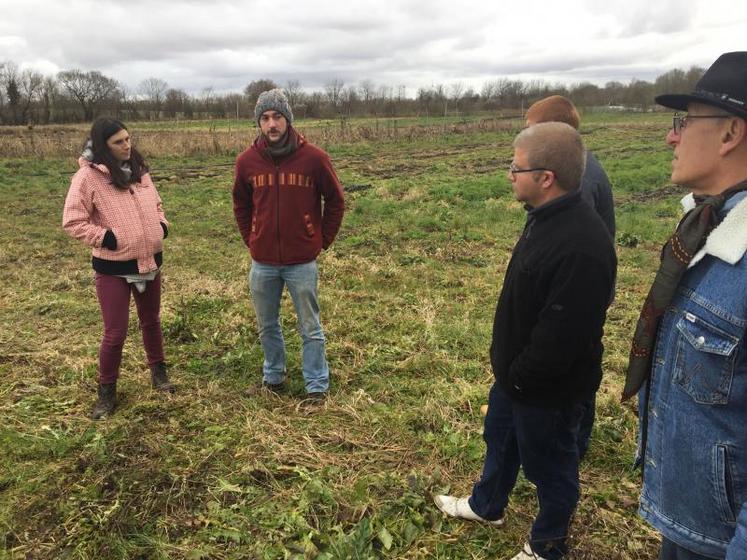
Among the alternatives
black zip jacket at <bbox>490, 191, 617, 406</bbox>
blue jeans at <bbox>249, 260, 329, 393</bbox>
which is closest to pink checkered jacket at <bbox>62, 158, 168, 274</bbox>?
blue jeans at <bbox>249, 260, 329, 393</bbox>

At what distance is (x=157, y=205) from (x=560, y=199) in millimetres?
3086

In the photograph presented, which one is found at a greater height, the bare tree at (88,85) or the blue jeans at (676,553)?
the bare tree at (88,85)

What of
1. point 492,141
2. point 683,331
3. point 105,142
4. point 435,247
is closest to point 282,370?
point 105,142

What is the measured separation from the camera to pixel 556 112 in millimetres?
3062

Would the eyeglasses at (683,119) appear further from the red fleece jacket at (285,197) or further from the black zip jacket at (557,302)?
the red fleece jacket at (285,197)

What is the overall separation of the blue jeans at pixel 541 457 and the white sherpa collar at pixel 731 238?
1030 millimetres

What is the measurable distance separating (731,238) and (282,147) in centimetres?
291

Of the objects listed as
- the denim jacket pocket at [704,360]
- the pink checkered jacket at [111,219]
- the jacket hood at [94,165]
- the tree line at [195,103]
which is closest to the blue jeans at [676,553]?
the denim jacket pocket at [704,360]

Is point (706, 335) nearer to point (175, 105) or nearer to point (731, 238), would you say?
point (731, 238)

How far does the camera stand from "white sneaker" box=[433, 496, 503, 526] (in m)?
2.74

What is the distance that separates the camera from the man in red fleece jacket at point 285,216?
3607mm

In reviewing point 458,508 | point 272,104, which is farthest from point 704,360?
point 272,104

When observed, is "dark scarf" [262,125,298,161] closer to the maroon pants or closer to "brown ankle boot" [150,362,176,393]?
the maroon pants

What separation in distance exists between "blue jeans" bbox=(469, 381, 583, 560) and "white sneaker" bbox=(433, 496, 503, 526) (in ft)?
0.68
